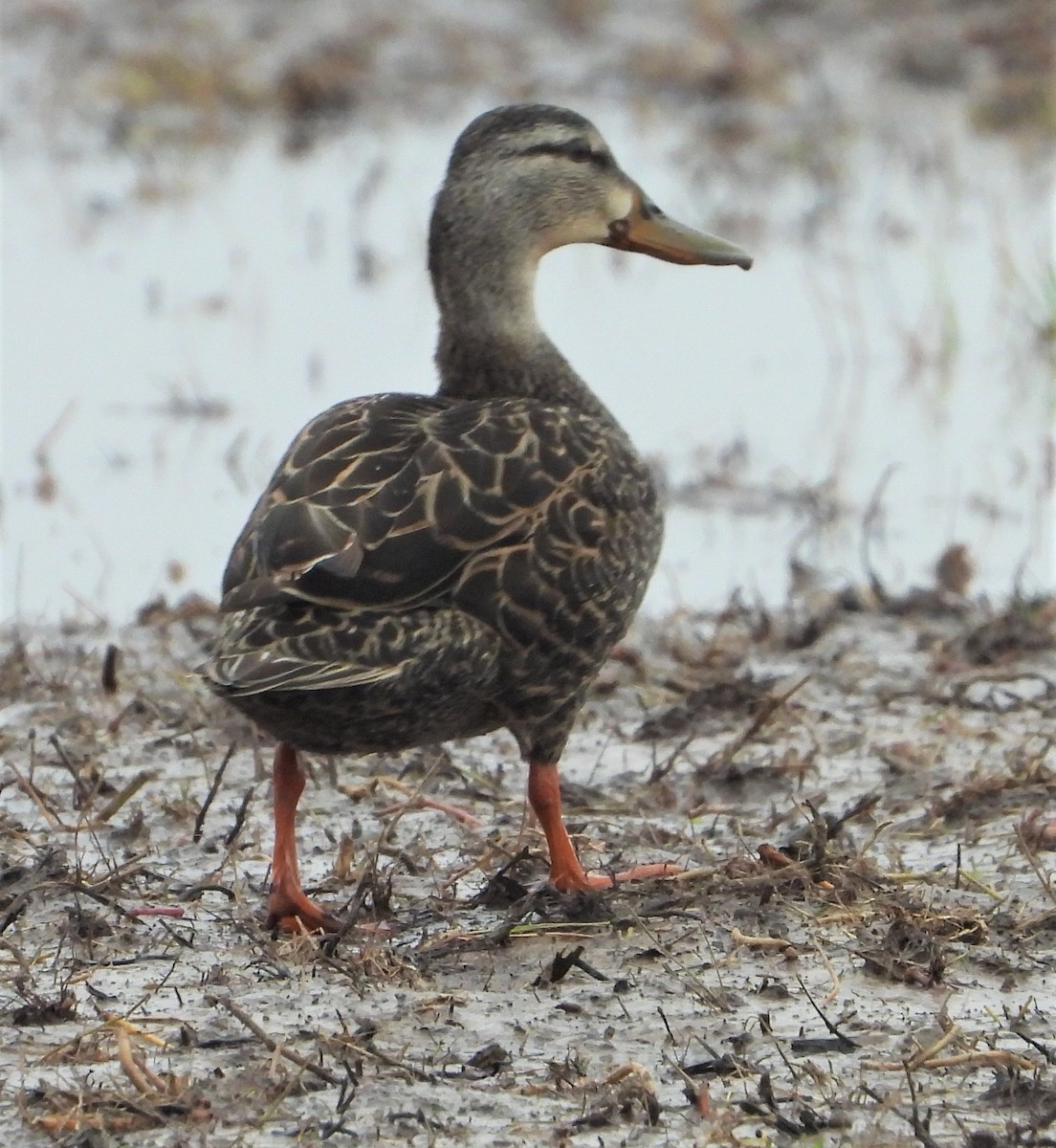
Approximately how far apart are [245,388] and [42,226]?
3054 mm

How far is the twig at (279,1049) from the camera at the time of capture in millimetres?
3840

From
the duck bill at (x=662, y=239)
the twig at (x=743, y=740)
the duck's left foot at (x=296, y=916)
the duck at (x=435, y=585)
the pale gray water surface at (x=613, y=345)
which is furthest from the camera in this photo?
the pale gray water surface at (x=613, y=345)

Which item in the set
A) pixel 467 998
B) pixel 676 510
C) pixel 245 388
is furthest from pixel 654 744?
pixel 245 388

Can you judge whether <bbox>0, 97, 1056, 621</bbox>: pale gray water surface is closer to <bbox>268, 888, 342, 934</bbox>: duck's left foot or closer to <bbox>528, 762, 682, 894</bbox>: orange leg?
<bbox>528, 762, 682, 894</bbox>: orange leg

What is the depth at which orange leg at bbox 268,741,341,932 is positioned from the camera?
4773mm

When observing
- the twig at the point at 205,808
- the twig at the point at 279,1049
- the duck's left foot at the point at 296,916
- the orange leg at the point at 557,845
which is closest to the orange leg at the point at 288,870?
the duck's left foot at the point at 296,916

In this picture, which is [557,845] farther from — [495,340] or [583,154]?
[583,154]

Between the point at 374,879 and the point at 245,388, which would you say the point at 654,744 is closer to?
the point at 374,879

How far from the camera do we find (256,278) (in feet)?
39.7

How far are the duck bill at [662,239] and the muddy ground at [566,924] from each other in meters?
1.20

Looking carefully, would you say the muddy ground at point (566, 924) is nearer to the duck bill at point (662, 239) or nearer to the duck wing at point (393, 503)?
the duck wing at point (393, 503)

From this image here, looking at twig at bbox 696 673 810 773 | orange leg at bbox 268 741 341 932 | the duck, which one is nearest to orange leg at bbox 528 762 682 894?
the duck

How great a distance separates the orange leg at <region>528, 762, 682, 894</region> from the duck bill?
5.93 feet

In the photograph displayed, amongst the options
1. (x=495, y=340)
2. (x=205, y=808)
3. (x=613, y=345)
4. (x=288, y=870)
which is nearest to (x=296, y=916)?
(x=288, y=870)
